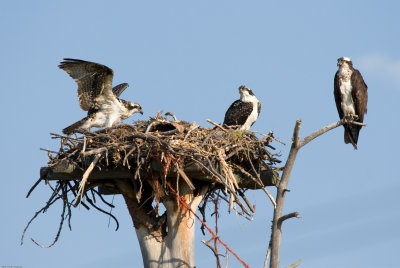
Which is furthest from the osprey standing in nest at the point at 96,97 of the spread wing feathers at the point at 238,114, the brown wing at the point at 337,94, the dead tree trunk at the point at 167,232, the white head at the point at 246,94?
the brown wing at the point at 337,94

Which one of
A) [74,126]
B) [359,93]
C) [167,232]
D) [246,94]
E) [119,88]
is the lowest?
[167,232]

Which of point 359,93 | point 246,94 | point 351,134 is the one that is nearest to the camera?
point 351,134

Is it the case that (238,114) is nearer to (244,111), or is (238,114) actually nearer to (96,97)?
(244,111)

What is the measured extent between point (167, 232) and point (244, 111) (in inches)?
111

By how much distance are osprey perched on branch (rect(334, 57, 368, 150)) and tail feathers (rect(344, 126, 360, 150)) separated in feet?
0.70

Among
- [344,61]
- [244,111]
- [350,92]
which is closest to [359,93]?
[350,92]

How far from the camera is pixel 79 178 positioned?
639cm

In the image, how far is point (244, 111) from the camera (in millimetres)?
8641

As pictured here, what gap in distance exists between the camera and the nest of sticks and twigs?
591 centimetres

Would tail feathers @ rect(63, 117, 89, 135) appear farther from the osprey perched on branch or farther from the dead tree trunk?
the osprey perched on branch

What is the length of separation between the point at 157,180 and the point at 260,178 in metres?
1.29

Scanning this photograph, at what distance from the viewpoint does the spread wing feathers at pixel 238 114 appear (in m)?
8.59

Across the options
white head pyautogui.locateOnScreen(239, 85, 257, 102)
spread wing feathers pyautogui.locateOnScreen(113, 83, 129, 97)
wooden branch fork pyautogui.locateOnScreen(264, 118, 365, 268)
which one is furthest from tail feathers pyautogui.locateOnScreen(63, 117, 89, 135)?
wooden branch fork pyautogui.locateOnScreen(264, 118, 365, 268)

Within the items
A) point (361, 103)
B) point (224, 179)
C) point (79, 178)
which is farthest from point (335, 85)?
point (79, 178)
